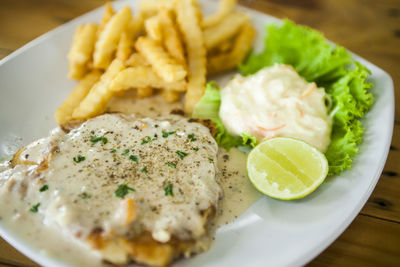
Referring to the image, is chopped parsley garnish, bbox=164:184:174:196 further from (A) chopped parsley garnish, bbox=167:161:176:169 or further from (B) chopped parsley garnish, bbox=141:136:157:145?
(B) chopped parsley garnish, bbox=141:136:157:145

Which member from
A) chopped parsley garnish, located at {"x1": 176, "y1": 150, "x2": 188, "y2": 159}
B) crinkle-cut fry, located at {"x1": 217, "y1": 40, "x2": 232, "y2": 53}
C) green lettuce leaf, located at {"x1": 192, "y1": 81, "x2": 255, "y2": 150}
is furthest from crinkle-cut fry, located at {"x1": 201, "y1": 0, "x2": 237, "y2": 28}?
chopped parsley garnish, located at {"x1": 176, "y1": 150, "x2": 188, "y2": 159}

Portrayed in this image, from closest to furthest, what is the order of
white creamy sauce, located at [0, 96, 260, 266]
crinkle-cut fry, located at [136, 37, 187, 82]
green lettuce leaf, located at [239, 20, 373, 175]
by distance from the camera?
1. white creamy sauce, located at [0, 96, 260, 266]
2. green lettuce leaf, located at [239, 20, 373, 175]
3. crinkle-cut fry, located at [136, 37, 187, 82]

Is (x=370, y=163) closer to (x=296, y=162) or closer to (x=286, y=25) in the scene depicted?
(x=296, y=162)

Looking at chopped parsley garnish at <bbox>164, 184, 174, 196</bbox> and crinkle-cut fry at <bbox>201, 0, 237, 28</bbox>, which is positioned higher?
crinkle-cut fry at <bbox>201, 0, 237, 28</bbox>

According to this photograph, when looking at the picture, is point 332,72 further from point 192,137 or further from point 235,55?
point 192,137

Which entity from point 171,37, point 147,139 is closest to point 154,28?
point 171,37

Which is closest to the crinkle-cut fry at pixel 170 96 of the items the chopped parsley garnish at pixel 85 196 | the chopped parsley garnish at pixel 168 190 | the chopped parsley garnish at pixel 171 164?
the chopped parsley garnish at pixel 171 164

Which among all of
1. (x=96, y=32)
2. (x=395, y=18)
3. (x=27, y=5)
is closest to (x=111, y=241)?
(x=96, y=32)
